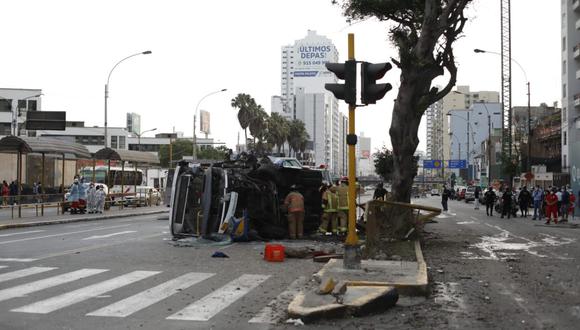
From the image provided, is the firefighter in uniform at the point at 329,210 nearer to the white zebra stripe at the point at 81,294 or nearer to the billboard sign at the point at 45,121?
the white zebra stripe at the point at 81,294

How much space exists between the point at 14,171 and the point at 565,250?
40.8 m

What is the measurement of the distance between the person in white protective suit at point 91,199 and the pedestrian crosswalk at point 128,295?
21.0 metres

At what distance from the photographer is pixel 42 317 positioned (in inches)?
289

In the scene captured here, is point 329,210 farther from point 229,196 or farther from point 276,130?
point 276,130

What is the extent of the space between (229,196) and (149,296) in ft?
24.7

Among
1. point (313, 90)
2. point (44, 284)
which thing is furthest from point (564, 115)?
point (313, 90)

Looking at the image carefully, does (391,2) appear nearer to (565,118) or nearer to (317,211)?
(317,211)

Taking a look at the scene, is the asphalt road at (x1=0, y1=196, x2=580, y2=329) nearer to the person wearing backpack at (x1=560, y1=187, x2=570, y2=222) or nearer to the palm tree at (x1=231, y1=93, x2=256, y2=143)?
the person wearing backpack at (x1=560, y1=187, x2=570, y2=222)

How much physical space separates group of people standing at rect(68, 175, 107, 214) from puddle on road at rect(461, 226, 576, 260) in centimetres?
2090

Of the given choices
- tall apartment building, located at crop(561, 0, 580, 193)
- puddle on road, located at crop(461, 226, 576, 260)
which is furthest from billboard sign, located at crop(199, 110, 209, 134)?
puddle on road, located at crop(461, 226, 576, 260)

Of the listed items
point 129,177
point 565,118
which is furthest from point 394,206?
point 565,118

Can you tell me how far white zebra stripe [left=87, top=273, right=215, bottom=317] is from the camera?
25.4ft

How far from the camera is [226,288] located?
954 cm

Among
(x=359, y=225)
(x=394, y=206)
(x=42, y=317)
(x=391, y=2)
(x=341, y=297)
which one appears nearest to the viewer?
(x=42, y=317)
